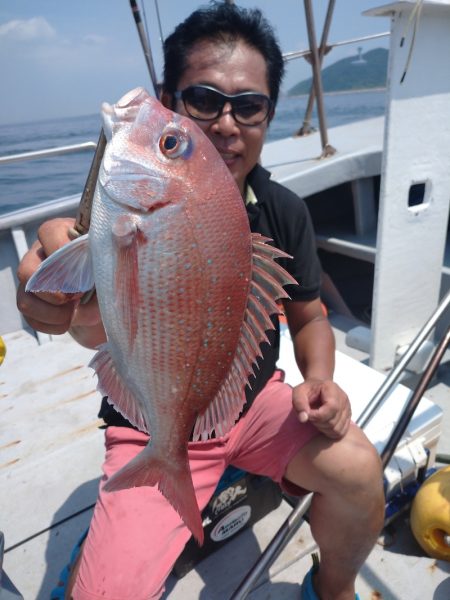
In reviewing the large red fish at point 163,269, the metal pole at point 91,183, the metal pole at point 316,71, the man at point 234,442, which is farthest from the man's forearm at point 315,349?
the metal pole at point 316,71

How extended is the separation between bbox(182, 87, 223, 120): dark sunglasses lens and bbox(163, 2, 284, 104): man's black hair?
139mm

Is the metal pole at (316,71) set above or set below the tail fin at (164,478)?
above

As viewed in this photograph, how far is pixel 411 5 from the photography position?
229 centimetres

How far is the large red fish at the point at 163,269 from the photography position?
0.99 meters

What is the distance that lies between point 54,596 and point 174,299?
1317mm

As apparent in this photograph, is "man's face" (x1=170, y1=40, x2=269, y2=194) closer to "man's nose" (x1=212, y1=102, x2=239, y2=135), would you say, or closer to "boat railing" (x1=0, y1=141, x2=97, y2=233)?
"man's nose" (x1=212, y1=102, x2=239, y2=135)

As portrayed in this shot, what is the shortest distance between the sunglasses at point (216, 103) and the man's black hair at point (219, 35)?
131mm

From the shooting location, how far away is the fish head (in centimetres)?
99

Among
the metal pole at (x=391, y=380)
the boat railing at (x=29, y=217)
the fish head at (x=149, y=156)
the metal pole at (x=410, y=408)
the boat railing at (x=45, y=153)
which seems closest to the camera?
the fish head at (x=149, y=156)

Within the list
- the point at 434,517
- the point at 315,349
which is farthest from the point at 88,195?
the point at 434,517

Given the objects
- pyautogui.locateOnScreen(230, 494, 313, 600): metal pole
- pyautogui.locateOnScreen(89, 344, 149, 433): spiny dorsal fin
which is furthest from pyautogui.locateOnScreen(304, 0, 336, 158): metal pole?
pyautogui.locateOnScreen(89, 344, 149, 433): spiny dorsal fin

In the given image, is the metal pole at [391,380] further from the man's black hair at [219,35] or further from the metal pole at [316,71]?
the metal pole at [316,71]

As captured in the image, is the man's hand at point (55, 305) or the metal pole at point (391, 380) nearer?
the man's hand at point (55, 305)

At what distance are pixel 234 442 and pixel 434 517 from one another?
0.85 m
